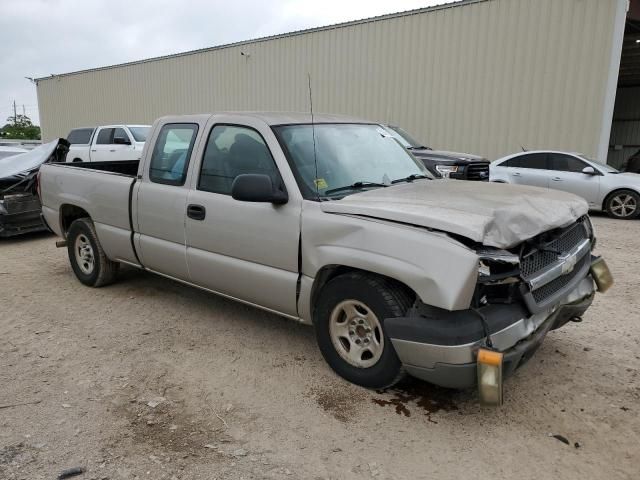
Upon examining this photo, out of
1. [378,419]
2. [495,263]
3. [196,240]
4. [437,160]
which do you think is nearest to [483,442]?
[378,419]

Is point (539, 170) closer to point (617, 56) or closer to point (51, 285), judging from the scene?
point (617, 56)

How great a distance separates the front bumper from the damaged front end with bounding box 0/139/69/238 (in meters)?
7.35

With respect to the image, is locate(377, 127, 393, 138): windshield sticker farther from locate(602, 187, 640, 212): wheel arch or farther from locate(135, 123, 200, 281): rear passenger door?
locate(602, 187, 640, 212): wheel arch

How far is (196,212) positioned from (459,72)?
38.3 feet

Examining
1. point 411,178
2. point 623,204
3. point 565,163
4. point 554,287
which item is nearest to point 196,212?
point 411,178

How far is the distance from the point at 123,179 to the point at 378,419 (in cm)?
335

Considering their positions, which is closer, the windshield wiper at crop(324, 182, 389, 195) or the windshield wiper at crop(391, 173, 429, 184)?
the windshield wiper at crop(324, 182, 389, 195)

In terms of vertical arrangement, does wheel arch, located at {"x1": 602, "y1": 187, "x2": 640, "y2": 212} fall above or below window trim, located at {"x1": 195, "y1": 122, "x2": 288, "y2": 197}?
below


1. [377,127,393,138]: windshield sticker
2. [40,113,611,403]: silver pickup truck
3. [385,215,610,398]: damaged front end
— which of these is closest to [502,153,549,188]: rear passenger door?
[377,127,393,138]: windshield sticker

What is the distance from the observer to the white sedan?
10734 mm

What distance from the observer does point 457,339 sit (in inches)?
110

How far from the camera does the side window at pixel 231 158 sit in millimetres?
3916

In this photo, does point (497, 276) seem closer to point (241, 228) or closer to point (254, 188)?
point (254, 188)

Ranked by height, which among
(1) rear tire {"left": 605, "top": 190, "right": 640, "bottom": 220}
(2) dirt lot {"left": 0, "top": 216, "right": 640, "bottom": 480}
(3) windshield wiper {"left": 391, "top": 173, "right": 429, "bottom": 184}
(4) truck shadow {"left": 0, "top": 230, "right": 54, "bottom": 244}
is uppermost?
(3) windshield wiper {"left": 391, "top": 173, "right": 429, "bottom": 184}
